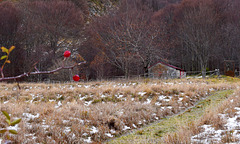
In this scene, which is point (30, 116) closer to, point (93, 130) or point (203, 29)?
point (93, 130)

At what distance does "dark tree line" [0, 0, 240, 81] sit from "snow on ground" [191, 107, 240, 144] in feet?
53.2

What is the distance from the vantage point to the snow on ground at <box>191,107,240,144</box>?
3.18 m

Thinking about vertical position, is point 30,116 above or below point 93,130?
above

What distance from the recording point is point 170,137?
358 centimetres

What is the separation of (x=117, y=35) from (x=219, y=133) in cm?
1950

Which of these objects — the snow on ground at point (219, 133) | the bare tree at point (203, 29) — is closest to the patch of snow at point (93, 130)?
the snow on ground at point (219, 133)

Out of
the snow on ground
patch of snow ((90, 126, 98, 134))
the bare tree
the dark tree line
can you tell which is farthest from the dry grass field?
the bare tree

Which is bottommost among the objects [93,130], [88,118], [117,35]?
[93,130]

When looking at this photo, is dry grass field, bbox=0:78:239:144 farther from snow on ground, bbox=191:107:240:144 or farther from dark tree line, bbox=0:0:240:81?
dark tree line, bbox=0:0:240:81

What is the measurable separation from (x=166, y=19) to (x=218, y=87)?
988 inches

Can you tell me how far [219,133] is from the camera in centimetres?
350

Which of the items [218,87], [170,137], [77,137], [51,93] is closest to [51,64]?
[51,93]

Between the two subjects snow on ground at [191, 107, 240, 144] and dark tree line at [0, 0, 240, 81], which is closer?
snow on ground at [191, 107, 240, 144]

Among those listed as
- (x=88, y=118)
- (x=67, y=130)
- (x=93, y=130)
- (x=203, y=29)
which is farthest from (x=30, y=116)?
(x=203, y=29)
